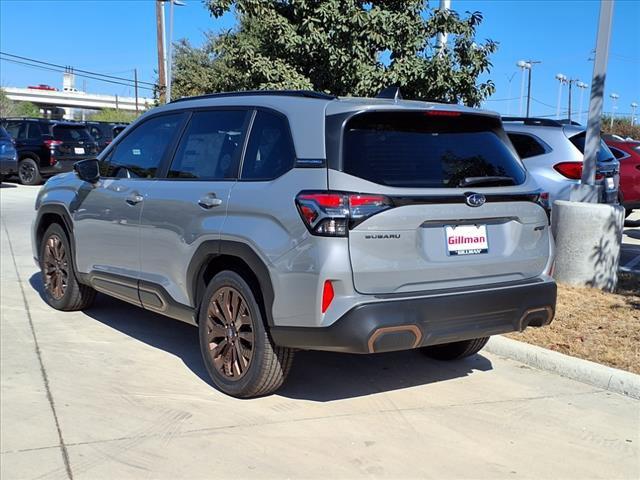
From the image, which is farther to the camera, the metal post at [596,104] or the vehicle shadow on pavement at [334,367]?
the metal post at [596,104]

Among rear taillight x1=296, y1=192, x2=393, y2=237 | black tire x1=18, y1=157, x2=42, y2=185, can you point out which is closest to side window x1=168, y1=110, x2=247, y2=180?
rear taillight x1=296, y1=192, x2=393, y2=237

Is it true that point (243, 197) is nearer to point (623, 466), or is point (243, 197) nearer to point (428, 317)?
point (428, 317)

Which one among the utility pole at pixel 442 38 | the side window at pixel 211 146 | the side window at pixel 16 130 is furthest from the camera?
the side window at pixel 16 130

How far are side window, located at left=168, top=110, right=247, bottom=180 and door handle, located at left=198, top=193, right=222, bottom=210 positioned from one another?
5.8 inches

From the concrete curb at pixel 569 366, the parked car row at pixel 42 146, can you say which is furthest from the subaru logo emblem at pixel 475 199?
the parked car row at pixel 42 146

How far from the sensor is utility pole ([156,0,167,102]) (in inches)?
1048

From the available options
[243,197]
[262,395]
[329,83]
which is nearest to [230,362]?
[262,395]

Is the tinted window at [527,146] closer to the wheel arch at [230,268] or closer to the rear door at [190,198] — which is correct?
the rear door at [190,198]

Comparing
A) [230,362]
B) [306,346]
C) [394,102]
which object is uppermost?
[394,102]

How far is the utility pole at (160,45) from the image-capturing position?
26.6 meters

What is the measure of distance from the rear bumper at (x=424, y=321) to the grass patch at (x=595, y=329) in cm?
113

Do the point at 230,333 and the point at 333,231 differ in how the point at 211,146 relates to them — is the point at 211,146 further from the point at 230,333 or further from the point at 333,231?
the point at 333,231

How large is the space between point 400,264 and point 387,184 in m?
0.45

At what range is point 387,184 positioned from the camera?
3.75 meters
